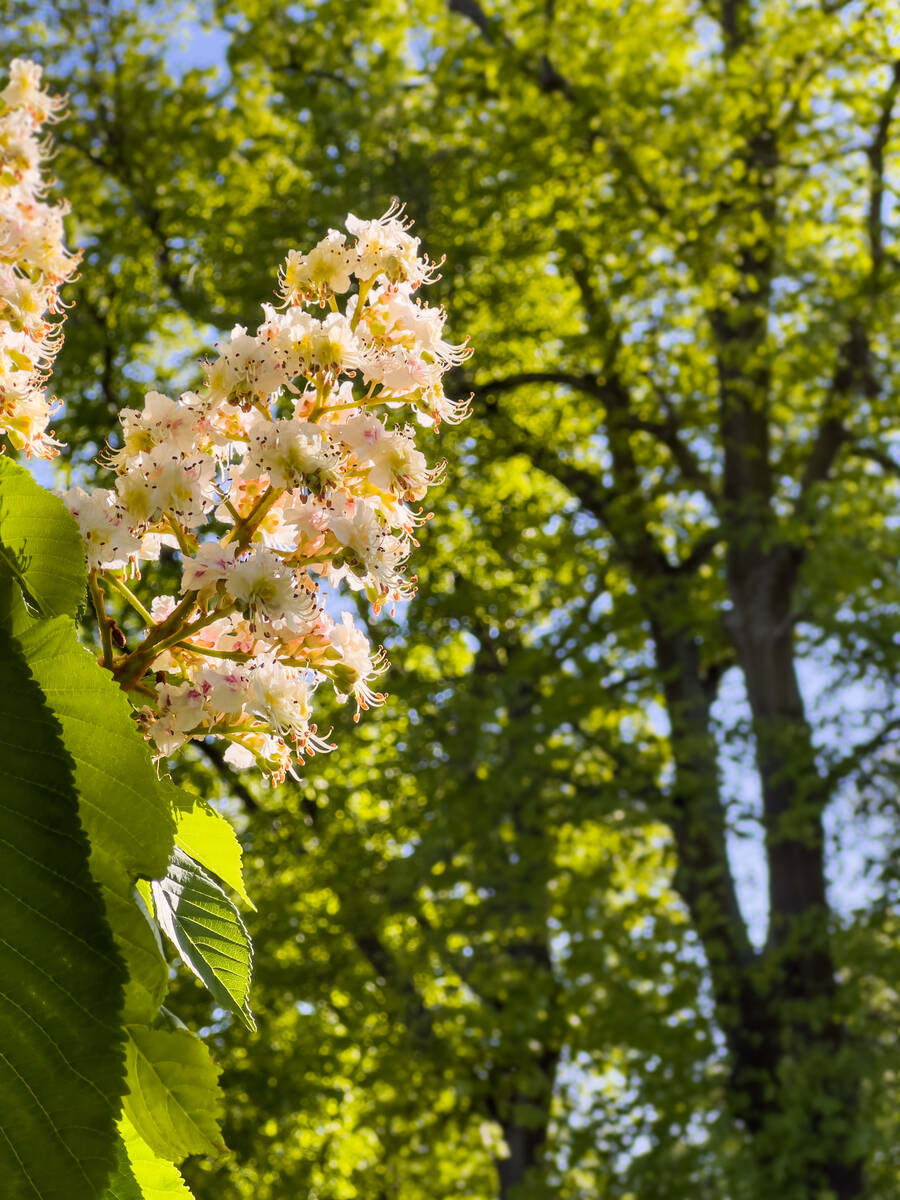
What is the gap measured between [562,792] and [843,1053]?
3.16m

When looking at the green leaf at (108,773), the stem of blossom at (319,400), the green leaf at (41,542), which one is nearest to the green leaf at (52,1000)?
the green leaf at (108,773)

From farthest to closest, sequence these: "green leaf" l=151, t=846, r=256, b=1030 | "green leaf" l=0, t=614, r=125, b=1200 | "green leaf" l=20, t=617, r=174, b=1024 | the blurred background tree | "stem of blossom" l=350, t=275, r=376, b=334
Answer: the blurred background tree → "stem of blossom" l=350, t=275, r=376, b=334 → "green leaf" l=151, t=846, r=256, b=1030 → "green leaf" l=20, t=617, r=174, b=1024 → "green leaf" l=0, t=614, r=125, b=1200

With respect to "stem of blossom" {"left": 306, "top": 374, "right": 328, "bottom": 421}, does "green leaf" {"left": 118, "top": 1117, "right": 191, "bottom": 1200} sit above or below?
below

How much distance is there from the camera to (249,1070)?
1151 centimetres

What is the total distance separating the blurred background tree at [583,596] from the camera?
402 inches

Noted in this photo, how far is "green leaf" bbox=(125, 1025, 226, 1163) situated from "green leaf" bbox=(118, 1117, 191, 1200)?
50 millimetres

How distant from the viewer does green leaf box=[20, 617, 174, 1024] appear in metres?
1.16

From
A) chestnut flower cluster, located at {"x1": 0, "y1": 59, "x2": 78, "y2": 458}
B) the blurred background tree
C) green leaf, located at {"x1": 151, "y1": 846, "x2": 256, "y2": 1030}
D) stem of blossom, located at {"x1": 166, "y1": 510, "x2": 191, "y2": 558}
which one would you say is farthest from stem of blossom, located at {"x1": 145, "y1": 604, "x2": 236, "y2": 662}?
the blurred background tree

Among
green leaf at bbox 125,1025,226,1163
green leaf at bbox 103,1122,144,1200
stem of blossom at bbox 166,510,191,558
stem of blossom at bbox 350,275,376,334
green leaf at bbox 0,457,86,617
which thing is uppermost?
stem of blossom at bbox 350,275,376,334

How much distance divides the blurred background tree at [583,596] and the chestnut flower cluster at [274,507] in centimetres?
862

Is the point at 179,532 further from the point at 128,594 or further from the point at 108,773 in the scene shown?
the point at 108,773

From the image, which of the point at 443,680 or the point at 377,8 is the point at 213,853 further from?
the point at 377,8

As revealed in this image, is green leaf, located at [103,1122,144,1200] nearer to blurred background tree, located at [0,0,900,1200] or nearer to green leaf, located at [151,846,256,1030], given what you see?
green leaf, located at [151,846,256,1030]

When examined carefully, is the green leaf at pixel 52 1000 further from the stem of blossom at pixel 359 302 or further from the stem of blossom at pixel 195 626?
the stem of blossom at pixel 359 302
